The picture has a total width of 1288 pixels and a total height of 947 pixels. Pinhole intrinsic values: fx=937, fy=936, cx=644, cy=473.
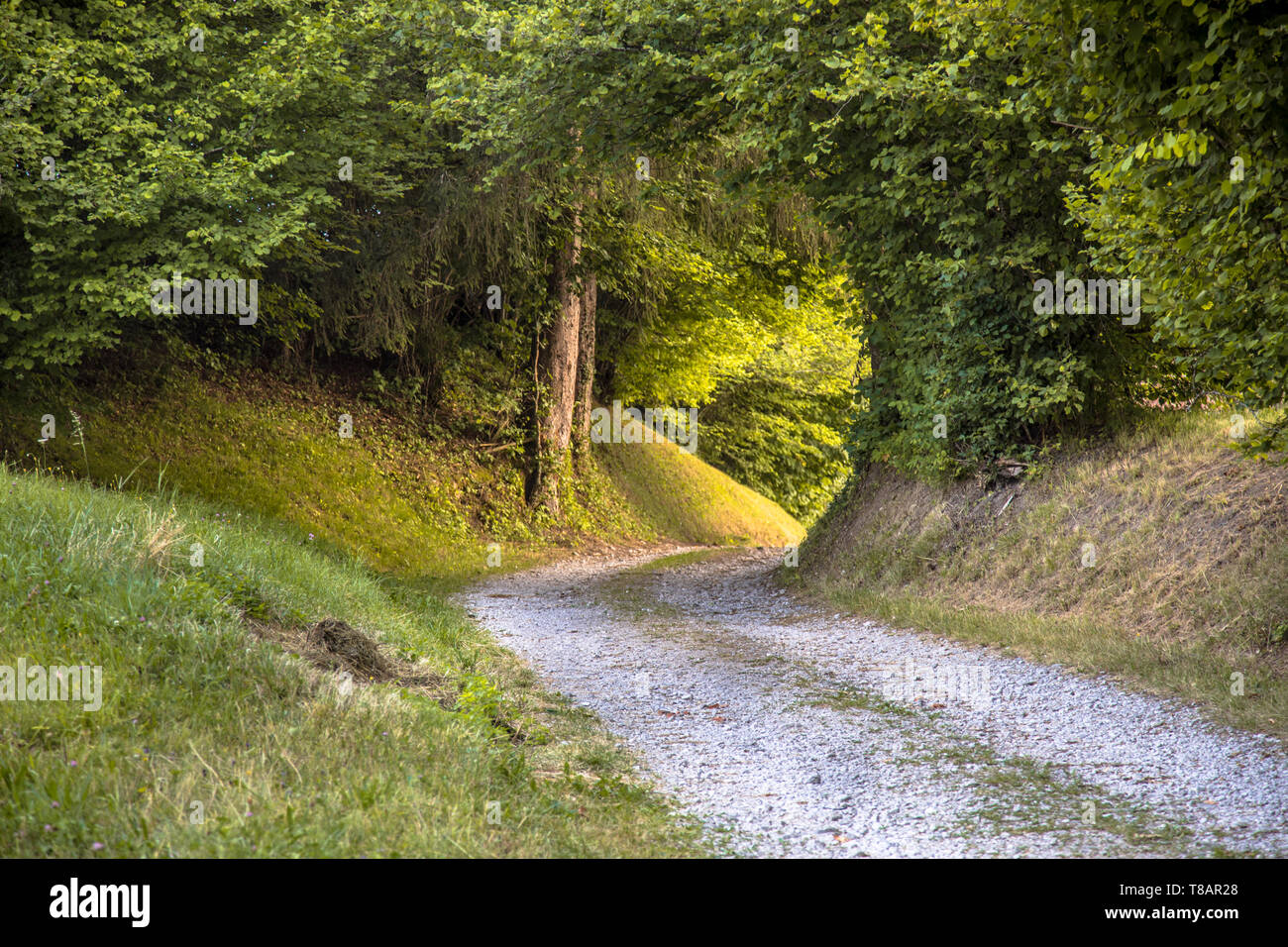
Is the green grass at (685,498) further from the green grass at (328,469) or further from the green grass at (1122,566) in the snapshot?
the green grass at (1122,566)

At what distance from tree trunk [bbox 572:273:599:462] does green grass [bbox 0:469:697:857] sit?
57.2ft

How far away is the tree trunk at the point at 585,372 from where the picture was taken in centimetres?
2408

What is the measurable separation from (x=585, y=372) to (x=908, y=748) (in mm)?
20378

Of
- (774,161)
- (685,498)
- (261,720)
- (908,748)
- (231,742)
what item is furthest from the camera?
(685,498)

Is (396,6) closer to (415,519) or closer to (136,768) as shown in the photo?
(415,519)

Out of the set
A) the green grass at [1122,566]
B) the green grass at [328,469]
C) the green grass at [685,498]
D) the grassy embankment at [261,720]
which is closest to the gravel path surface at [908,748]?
the green grass at [1122,566]

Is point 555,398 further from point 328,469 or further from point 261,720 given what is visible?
A: point 261,720

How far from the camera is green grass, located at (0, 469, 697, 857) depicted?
365cm

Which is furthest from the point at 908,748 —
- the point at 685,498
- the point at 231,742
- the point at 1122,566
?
the point at 685,498

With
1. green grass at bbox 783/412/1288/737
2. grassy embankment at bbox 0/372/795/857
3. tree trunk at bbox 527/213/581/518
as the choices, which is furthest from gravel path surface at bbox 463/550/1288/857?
tree trunk at bbox 527/213/581/518

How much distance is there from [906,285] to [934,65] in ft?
11.1

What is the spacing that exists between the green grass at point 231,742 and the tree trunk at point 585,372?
17.4m

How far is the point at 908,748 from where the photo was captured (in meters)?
6.02
